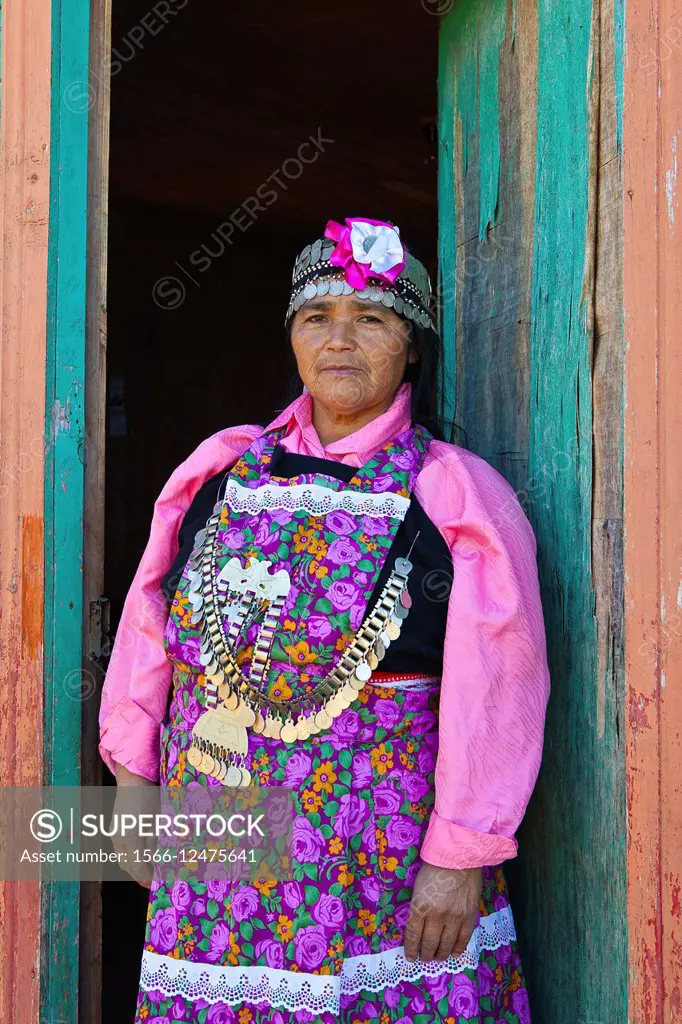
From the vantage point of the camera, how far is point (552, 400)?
213cm

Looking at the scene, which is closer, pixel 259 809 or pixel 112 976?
pixel 259 809

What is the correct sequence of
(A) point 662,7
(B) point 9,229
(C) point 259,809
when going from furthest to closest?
1. (B) point 9,229
2. (C) point 259,809
3. (A) point 662,7

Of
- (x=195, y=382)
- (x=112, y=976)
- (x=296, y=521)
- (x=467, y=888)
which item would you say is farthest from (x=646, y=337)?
(x=195, y=382)

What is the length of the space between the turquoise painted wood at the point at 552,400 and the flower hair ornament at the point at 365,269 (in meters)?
0.30

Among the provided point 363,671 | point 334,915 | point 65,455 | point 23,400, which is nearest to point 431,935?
point 334,915

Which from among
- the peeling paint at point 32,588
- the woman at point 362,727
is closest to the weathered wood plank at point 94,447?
the peeling paint at point 32,588

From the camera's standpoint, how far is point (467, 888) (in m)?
1.81

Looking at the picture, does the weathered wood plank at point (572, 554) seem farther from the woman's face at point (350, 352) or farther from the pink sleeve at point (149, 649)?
the pink sleeve at point (149, 649)

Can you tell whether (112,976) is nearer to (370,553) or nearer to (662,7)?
(370,553)

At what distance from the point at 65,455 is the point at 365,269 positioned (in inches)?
32.5

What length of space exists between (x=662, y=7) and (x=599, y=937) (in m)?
1.75

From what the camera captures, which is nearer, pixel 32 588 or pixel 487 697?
pixel 487 697

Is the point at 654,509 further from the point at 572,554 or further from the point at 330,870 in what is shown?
the point at 330,870

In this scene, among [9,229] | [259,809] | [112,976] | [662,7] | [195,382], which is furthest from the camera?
[195,382]
